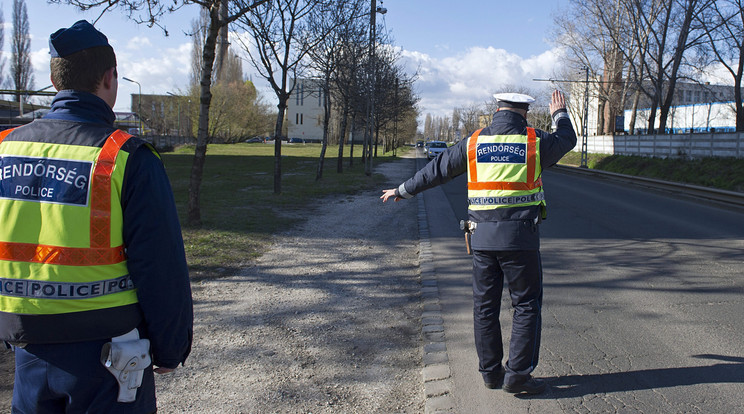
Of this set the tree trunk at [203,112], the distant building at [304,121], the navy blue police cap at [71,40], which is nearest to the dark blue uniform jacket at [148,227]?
the navy blue police cap at [71,40]

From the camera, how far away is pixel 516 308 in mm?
3672

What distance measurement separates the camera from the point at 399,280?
6.82 m

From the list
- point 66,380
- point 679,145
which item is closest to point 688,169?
point 679,145

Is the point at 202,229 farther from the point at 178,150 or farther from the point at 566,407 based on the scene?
the point at 178,150

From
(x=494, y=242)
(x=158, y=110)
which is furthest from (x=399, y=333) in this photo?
(x=158, y=110)

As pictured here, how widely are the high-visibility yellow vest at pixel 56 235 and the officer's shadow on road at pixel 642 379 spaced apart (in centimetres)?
287

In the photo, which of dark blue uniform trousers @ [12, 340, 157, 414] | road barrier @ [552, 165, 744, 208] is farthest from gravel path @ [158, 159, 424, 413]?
road barrier @ [552, 165, 744, 208]

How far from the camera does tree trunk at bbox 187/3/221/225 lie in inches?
378

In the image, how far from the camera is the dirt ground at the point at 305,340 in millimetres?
3596

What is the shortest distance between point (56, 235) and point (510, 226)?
2.56m

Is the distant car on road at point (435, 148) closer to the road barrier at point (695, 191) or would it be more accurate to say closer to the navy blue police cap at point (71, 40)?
the road barrier at point (695, 191)

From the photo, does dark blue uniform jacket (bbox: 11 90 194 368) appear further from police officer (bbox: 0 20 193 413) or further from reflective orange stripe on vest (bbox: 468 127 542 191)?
reflective orange stripe on vest (bbox: 468 127 542 191)

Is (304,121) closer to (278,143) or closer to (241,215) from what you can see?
(278,143)

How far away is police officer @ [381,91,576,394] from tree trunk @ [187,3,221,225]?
22.9 ft
